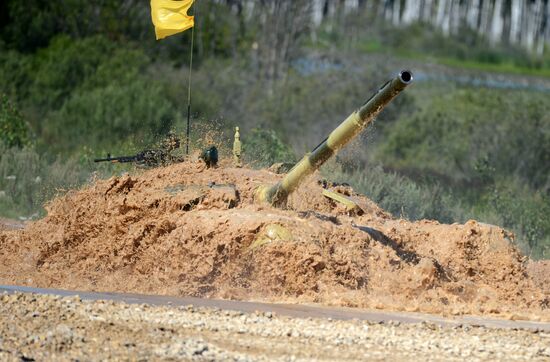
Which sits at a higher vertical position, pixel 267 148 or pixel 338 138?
pixel 338 138

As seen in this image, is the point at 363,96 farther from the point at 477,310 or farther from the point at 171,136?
the point at 477,310

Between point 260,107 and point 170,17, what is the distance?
23.1m

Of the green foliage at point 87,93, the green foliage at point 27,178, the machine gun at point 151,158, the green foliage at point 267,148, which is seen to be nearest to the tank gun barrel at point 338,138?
the machine gun at point 151,158

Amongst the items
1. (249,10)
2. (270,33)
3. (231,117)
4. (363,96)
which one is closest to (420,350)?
(231,117)

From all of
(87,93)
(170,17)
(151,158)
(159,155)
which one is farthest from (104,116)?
(159,155)

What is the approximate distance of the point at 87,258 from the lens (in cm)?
1614

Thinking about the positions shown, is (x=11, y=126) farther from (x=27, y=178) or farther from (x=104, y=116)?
(x=27, y=178)

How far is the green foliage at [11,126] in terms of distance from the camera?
107 ft

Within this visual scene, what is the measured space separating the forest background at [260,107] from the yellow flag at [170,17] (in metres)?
2.91

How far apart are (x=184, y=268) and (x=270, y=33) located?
34.3m

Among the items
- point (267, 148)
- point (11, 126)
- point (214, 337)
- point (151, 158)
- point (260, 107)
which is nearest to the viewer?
point (214, 337)

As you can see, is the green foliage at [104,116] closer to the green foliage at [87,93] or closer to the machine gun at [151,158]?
the green foliage at [87,93]

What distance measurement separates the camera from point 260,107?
42781 mm

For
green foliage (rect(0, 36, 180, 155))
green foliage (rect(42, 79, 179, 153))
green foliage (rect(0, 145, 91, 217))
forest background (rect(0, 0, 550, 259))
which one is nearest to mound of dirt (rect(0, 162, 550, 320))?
forest background (rect(0, 0, 550, 259))
